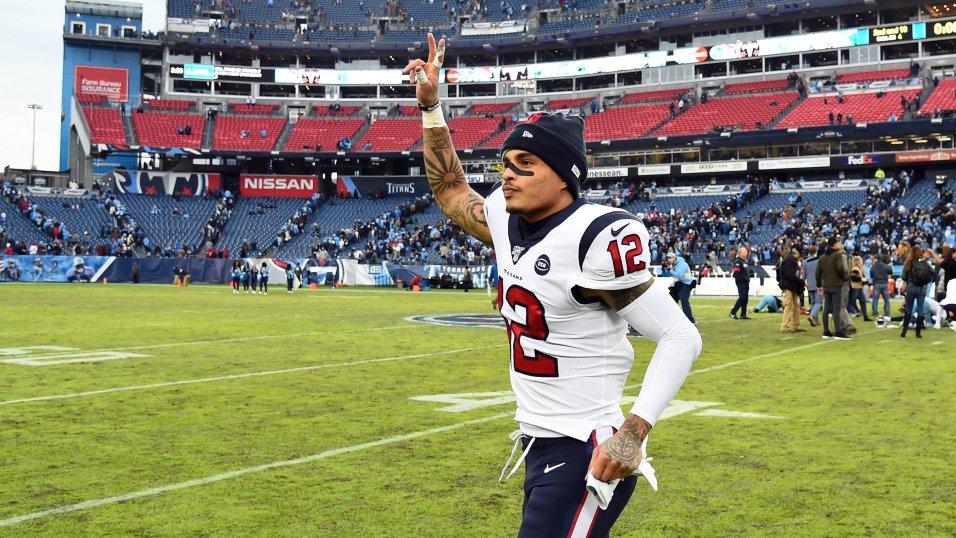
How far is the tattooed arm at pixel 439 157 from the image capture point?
3933 millimetres

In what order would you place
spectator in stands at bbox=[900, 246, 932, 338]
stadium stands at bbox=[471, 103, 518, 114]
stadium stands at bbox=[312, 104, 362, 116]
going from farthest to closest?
stadium stands at bbox=[312, 104, 362, 116] < stadium stands at bbox=[471, 103, 518, 114] < spectator in stands at bbox=[900, 246, 932, 338]

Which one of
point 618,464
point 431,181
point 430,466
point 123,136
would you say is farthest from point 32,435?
point 123,136

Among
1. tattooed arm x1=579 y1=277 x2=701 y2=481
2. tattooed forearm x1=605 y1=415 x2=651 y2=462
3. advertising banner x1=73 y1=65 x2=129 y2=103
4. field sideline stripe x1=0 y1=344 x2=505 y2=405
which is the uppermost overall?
advertising banner x1=73 y1=65 x2=129 y2=103

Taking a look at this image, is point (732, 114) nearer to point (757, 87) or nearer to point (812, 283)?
point (757, 87)

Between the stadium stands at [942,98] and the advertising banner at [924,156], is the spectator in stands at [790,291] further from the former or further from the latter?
the stadium stands at [942,98]

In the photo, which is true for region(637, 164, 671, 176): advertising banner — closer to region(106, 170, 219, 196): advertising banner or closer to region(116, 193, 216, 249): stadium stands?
region(116, 193, 216, 249): stadium stands

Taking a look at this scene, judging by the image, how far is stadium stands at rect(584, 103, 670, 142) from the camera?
61.9 meters

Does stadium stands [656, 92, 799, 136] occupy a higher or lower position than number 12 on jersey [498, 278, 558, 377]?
higher

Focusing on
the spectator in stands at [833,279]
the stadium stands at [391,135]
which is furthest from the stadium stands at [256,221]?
the spectator in stands at [833,279]

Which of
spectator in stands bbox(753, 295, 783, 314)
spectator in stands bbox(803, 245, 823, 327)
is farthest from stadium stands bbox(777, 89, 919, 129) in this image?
spectator in stands bbox(803, 245, 823, 327)

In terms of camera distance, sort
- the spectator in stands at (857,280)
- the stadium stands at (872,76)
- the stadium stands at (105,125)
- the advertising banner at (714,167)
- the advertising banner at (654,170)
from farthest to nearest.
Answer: the stadium stands at (105,125) < the advertising banner at (654,170) < the stadium stands at (872,76) < the advertising banner at (714,167) < the spectator in stands at (857,280)

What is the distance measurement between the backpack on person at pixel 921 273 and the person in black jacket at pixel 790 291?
2271 mm

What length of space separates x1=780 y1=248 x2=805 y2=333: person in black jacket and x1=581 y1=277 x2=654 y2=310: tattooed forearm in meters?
16.8

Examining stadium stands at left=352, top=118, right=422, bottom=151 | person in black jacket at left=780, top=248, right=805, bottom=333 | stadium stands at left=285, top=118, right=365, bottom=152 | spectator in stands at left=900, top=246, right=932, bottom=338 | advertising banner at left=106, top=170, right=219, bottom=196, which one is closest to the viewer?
spectator in stands at left=900, top=246, right=932, bottom=338
